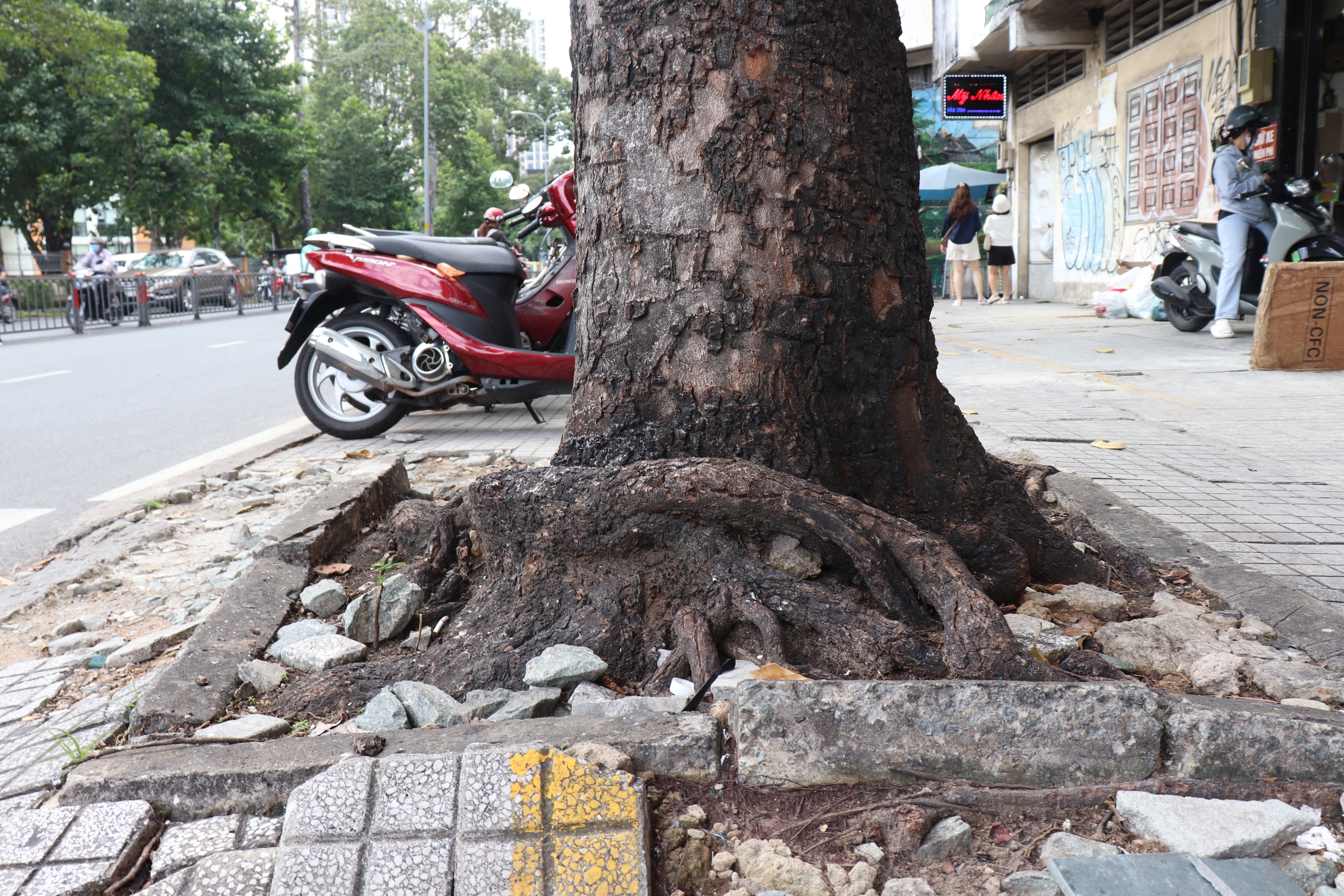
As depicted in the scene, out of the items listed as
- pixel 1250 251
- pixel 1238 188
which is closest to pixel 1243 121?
pixel 1238 188

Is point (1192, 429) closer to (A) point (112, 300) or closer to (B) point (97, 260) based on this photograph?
(A) point (112, 300)

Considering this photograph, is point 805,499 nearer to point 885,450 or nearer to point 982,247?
point 885,450

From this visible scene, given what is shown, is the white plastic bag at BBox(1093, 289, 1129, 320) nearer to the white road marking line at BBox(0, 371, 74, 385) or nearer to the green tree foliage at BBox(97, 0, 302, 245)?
the white road marking line at BBox(0, 371, 74, 385)

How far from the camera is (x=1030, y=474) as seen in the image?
11.6 feet

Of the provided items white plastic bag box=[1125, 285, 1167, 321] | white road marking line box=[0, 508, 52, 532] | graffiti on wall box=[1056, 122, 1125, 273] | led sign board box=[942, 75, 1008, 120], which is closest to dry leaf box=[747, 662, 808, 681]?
white road marking line box=[0, 508, 52, 532]

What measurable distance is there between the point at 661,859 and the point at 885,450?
1.23 meters

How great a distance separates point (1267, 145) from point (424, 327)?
9817mm

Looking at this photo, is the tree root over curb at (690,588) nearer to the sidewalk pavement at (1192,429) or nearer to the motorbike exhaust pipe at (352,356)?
the sidewalk pavement at (1192,429)

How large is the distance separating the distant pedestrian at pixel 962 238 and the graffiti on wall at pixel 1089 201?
4.70ft

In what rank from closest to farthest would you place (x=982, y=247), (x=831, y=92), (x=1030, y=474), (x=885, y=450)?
(x=831, y=92), (x=885, y=450), (x=1030, y=474), (x=982, y=247)

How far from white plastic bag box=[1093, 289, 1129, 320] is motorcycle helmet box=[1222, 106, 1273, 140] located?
4240mm

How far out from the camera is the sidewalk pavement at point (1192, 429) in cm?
354

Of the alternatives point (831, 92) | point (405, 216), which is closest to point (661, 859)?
point (831, 92)

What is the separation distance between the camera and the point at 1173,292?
35.7 feet
